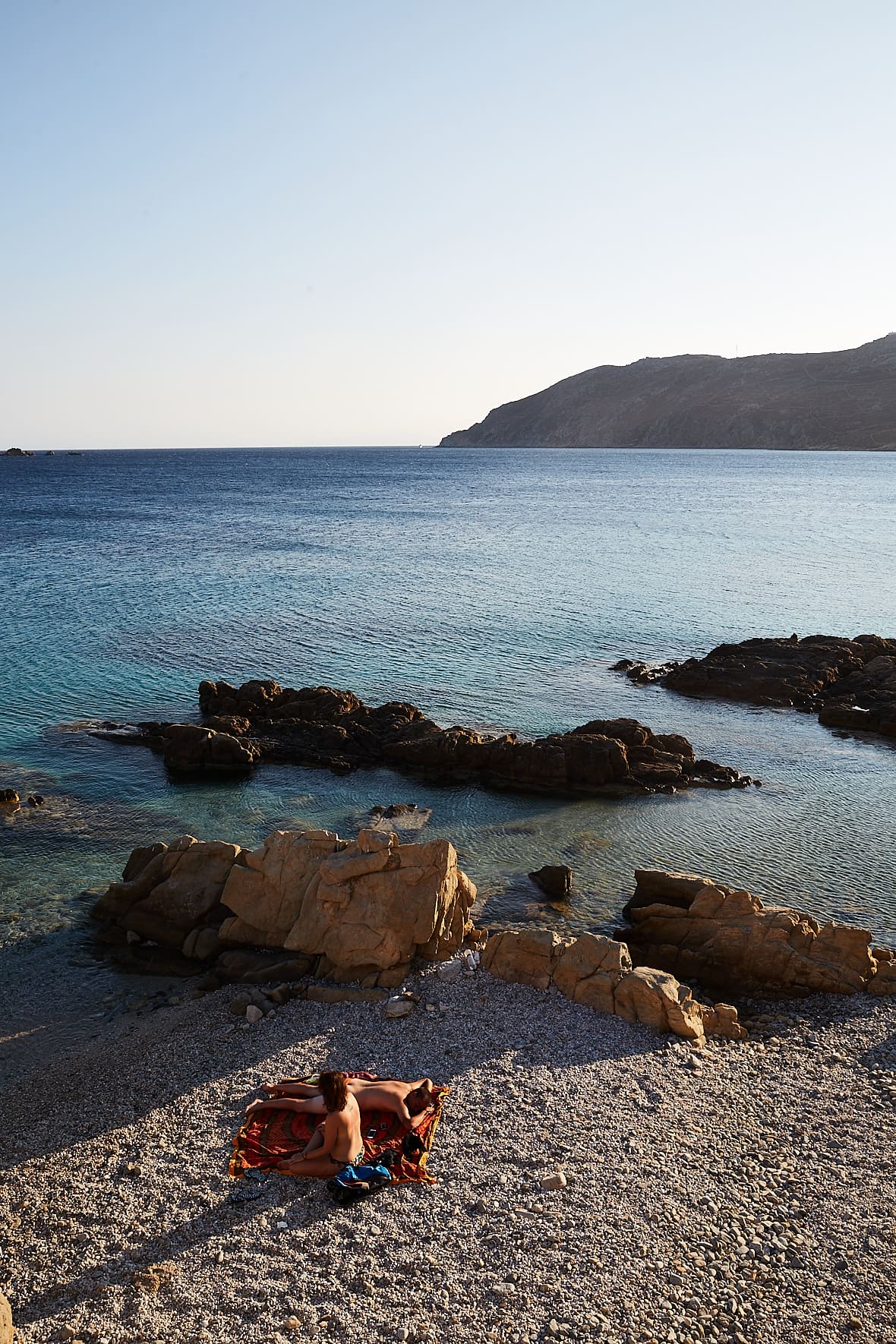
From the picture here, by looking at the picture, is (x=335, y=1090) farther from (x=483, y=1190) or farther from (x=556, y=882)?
(x=556, y=882)

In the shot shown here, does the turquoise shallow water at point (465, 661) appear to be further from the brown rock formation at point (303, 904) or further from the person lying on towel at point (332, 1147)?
the person lying on towel at point (332, 1147)

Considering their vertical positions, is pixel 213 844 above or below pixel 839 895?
above

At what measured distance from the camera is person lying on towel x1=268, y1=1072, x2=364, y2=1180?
12.3 metres

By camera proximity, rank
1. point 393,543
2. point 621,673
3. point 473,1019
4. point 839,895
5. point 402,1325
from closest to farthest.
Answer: point 402,1325
point 473,1019
point 839,895
point 621,673
point 393,543

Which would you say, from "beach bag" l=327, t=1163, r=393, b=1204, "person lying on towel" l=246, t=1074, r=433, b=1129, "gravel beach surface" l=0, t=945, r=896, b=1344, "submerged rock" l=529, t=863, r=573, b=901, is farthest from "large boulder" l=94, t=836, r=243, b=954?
"beach bag" l=327, t=1163, r=393, b=1204

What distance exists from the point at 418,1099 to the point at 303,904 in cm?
607

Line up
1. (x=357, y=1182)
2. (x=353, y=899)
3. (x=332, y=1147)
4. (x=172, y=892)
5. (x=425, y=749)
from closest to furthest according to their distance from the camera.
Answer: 1. (x=357, y=1182)
2. (x=332, y=1147)
3. (x=353, y=899)
4. (x=172, y=892)
5. (x=425, y=749)

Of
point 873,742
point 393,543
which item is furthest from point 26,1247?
point 393,543

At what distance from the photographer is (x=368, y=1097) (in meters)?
13.3

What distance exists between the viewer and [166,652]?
44.5 meters

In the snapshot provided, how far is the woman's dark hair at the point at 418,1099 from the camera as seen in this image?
13.5 meters

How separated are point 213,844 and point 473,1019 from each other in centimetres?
765

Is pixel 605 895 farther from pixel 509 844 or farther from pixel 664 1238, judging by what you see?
pixel 664 1238

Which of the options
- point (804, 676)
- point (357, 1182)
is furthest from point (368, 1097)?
point (804, 676)
